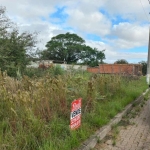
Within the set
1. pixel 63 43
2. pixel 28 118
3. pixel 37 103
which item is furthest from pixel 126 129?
pixel 63 43

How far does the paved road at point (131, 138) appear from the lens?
13.7 ft

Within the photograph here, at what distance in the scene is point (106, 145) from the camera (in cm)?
422

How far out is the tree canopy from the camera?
218 ft

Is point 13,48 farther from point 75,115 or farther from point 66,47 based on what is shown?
point 66,47

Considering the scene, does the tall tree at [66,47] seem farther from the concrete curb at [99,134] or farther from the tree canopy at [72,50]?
the concrete curb at [99,134]

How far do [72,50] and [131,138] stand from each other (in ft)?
206

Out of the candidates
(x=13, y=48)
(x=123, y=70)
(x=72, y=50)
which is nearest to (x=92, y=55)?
(x=72, y=50)

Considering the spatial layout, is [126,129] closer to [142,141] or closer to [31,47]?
[142,141]

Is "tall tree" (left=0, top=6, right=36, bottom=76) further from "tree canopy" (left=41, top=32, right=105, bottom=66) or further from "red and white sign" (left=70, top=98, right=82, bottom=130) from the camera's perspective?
"tree canopy" (left=41, top=32, right=105, bottom=66)

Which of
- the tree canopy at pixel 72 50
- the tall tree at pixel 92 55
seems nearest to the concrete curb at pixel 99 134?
the tree canopy at pixel 72 50

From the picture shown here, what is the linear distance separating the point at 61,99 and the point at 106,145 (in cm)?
135

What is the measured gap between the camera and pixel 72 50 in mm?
66688

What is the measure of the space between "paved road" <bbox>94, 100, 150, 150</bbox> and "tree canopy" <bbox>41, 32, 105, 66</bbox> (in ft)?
197

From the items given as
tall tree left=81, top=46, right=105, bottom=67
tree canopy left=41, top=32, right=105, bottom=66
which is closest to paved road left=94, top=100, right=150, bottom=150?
tree canopy left=41, top=32, right=105, bottom=66
